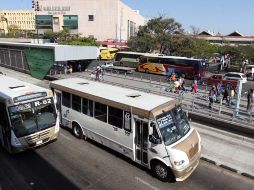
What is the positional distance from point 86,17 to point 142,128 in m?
91.9

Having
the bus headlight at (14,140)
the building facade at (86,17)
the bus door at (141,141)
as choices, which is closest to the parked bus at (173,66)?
the bus door at (141,141)

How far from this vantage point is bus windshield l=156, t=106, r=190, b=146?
954cm

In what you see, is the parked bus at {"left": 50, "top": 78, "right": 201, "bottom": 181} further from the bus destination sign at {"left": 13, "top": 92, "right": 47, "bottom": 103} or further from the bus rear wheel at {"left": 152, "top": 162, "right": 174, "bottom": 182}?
the bus destination sign at {"left": 13, "top": 92, "right": 47, "bottom": 103}

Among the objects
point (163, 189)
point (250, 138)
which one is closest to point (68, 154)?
point (163, 189)

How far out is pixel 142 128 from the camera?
32.8 ft

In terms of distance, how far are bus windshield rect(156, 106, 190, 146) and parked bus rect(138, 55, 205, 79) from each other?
2482 centimetres

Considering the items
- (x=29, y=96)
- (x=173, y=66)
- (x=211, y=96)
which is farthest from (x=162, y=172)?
(x=173, y=66)

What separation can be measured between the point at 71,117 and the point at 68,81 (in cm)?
239

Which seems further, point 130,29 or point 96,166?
point 130,29

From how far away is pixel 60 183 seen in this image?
9617 millimetres

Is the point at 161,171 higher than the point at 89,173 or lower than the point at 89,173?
higher

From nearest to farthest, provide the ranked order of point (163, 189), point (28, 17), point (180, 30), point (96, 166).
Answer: point (163, 189)
point (96, 166)
point (180, 30)
point (28, 17)

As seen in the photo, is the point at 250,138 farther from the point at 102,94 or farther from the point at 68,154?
the point at 68,154

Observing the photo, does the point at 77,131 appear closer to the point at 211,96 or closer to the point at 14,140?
the point at 14,140
